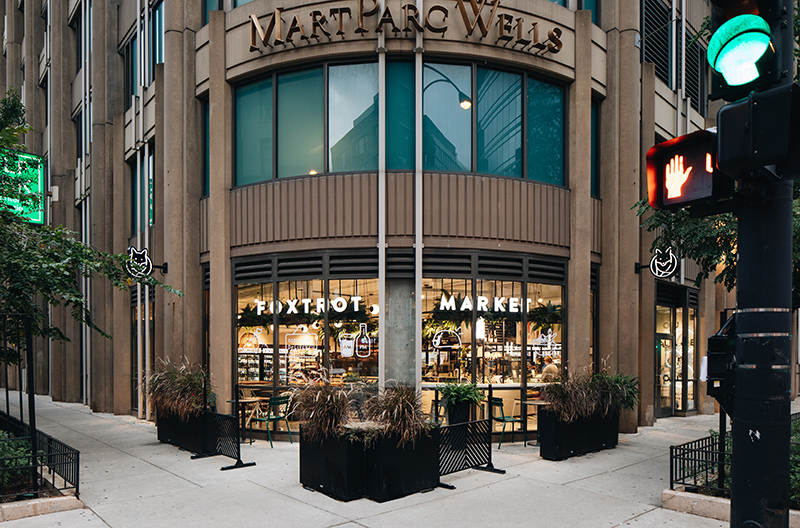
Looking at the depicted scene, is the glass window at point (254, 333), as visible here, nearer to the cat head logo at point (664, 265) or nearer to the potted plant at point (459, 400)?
the potted plant at point (459, 400)

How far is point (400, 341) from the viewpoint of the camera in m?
13.1

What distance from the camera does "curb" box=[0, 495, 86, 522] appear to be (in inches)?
305

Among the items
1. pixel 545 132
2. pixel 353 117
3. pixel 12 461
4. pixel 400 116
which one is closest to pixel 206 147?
pixel 353 117

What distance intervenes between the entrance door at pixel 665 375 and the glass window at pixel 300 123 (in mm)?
10311

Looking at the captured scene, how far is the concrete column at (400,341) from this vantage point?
1309 cm

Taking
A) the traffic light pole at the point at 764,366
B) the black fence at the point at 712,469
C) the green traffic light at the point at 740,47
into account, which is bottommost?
the black fence at the point at 712,469

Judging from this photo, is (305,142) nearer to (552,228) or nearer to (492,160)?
(492,160)

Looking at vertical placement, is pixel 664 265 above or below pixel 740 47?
below

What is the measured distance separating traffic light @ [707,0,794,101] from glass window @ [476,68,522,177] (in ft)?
32.9

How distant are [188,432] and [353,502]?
188 inches

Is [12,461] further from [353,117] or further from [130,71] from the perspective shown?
[130,71]

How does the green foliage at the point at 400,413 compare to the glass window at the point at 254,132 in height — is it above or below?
below

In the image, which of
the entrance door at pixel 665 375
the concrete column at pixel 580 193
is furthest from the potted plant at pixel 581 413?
the entrance door at pixel 665 375

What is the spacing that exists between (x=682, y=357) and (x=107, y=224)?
17420mm
